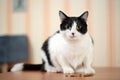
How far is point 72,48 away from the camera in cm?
114

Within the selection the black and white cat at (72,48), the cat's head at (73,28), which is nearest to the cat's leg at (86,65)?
the black and white cat at (72,48)

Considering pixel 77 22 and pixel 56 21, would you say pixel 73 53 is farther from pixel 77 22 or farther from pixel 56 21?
pixel 56 21

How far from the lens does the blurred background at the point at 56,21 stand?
185cm

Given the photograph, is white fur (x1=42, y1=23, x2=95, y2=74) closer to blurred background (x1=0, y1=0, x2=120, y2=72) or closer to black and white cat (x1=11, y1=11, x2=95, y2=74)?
black and white cat (x1=11, y1=11, x2=95, y2=74)

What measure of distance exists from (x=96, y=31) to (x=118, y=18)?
0.67ft

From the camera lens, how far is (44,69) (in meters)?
1.28

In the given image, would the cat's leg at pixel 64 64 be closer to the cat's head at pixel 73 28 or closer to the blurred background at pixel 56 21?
the cat's head at pixel 73 28

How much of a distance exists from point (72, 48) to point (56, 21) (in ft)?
2.64

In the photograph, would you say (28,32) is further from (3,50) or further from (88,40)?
(88,40)

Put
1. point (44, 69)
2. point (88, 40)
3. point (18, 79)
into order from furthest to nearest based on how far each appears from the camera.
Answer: point (44, 69) < point (88, 40) < point (18, 79)

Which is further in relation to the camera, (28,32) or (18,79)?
(28,32)

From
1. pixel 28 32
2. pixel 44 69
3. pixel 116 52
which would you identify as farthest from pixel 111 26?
pixel 44 69

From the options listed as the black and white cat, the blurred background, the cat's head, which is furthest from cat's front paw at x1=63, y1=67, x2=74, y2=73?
the blurred background

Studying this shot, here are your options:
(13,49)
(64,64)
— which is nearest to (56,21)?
(13,49)
